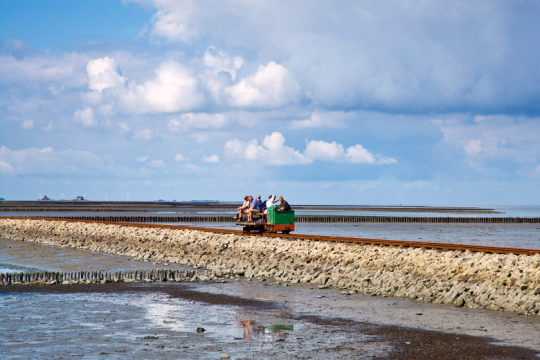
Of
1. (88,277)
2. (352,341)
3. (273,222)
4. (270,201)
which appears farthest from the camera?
(273,222)

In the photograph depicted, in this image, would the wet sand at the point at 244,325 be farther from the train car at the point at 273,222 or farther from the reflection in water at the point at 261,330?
the train car at the point at 273,222

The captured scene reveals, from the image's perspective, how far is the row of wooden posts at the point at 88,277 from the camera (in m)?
25.2

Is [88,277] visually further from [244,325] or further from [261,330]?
[261,330]

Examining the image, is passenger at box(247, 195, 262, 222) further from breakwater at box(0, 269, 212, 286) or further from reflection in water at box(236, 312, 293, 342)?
reflection in water at box(236, 312, 293, 342)

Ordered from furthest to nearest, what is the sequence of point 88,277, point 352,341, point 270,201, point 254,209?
point 254,209, point 270,201, point 88,277, point 352,341

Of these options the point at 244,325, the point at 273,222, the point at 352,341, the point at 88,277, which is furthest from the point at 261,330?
the point at 273,222

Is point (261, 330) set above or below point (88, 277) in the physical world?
below

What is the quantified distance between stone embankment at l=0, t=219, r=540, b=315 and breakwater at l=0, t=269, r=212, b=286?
167 centimetres

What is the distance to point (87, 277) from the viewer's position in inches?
1029

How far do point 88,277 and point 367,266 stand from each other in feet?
35.6

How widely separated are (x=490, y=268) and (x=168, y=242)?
78.2 feet

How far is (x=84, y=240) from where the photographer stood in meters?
50.1

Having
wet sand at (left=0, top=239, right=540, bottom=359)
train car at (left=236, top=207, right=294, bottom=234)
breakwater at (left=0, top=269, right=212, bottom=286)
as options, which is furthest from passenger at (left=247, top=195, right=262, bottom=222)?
wet sand at (left=0, top=239, right=540, bottom=359)

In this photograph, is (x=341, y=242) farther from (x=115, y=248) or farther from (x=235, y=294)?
(x=115, y=248)
